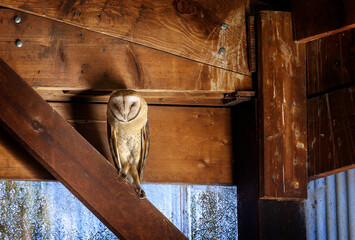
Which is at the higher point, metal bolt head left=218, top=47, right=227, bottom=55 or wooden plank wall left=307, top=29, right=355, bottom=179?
metal bolt head left=218, top=47, right=227, bottom=55

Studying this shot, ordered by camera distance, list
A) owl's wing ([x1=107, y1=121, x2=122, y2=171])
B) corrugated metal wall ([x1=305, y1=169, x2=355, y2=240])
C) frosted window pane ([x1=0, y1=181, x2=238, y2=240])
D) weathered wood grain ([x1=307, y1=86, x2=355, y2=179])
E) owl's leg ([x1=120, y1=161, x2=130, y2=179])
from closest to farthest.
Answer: weathered wood grain ([x1=307, y1=86, x2=355, y2=179])
owl's wing ([x1=107, y1=121, x2=122, y2=171])
owl's leg ([x1=120, y1=161, x2=130, y2=179])
corrugated metal wall ([x1=305, y1=169, x2=355, y2=240])
frosted window pane ([x1=0, y1=181, x2=238, y2=240])

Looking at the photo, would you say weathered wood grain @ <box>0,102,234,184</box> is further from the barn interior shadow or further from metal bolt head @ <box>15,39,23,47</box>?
metal bolt head @ <box>15,39,23,47</box>

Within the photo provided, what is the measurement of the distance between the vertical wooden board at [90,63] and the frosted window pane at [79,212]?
1032mm

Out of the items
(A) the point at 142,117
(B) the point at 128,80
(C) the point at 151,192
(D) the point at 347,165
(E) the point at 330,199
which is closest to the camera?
(D) the point at 347,165

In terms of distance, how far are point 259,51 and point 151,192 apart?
1278mm

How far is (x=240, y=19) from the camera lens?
1660mm

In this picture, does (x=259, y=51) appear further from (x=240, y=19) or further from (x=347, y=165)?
(x=347, y=165)

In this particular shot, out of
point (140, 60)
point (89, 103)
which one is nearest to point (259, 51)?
point (140, 60)

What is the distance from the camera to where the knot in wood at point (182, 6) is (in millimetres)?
1636

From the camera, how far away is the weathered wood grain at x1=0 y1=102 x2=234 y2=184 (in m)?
1.88

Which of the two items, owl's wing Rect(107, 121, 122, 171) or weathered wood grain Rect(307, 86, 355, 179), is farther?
owl's wing Rect(107, 121, 122, 171)

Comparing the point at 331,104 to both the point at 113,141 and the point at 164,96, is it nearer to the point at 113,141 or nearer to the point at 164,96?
the point at 164,96

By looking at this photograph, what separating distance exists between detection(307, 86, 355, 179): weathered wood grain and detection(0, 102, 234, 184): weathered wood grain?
0.47 metres

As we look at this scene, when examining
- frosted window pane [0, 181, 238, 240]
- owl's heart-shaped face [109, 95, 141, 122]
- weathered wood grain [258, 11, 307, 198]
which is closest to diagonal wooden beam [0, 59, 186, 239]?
owl's heart-shaped face [109, 95, 141, 122]
